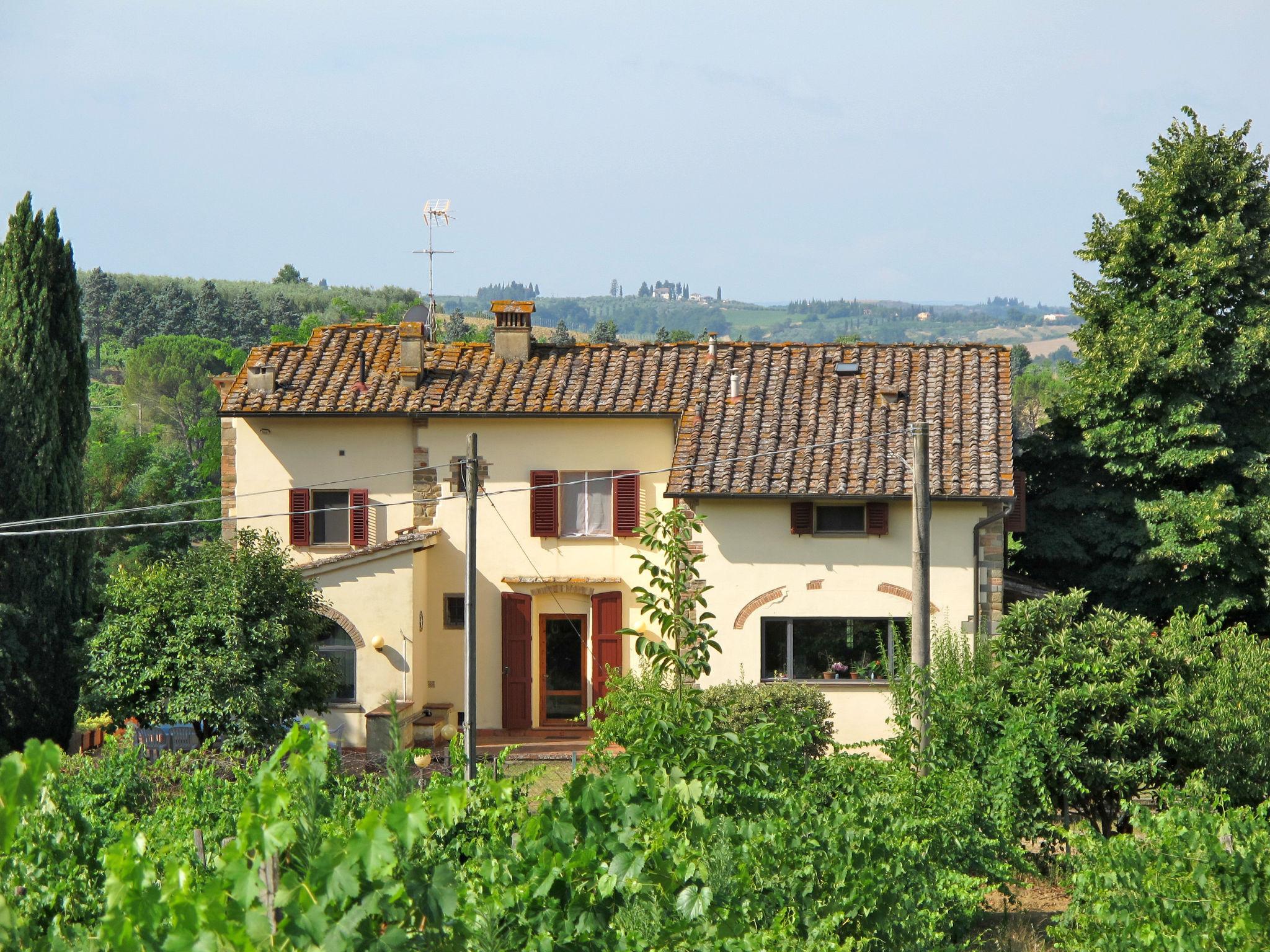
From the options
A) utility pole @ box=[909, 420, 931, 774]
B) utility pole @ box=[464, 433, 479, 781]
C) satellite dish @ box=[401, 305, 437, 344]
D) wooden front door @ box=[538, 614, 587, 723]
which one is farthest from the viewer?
satellite dish @ box=[401, 305, 437, 344]

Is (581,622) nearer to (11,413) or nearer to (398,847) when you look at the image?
(11,413)

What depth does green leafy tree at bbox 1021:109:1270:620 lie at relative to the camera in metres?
21.5

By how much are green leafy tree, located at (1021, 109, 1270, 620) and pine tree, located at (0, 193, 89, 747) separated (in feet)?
55.6

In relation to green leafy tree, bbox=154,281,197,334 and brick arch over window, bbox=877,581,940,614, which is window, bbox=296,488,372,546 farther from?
green leafy tree, bbox=154,281,197,334

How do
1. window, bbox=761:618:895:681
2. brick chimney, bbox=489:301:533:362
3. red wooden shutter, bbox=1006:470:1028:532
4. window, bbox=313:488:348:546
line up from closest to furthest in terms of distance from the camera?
1. window, bbox=761:618:895:681
2. red wooden shutter, bbox=1006:470:1028:532
3. window, bbox=313:488:348:546
4. brick chimney, bbox=489:301:533:362

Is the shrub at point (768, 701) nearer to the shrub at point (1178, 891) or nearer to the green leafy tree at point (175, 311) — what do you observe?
the shrub at point (1178, 891)

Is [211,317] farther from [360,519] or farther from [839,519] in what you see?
A: [839,519]

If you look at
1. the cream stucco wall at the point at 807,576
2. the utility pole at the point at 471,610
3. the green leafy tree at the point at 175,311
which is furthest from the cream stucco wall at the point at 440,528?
the green leafy tree at the point at 175,311

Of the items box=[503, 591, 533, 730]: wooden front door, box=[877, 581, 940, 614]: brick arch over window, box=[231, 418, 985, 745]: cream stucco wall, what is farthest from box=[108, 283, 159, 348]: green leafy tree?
box=[877, 581, 940, 614]: brick arch over window

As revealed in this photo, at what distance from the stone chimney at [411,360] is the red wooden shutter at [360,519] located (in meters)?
2.07

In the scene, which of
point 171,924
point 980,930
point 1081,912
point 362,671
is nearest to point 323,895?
point 171,924

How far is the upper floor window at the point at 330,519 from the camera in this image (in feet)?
75.7

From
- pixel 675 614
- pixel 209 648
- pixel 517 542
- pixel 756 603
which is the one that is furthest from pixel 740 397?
pixel 209 648

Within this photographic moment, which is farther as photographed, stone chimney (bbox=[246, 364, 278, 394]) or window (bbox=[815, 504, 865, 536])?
stone chimney (bbox=[246, 364, 278, 394])
